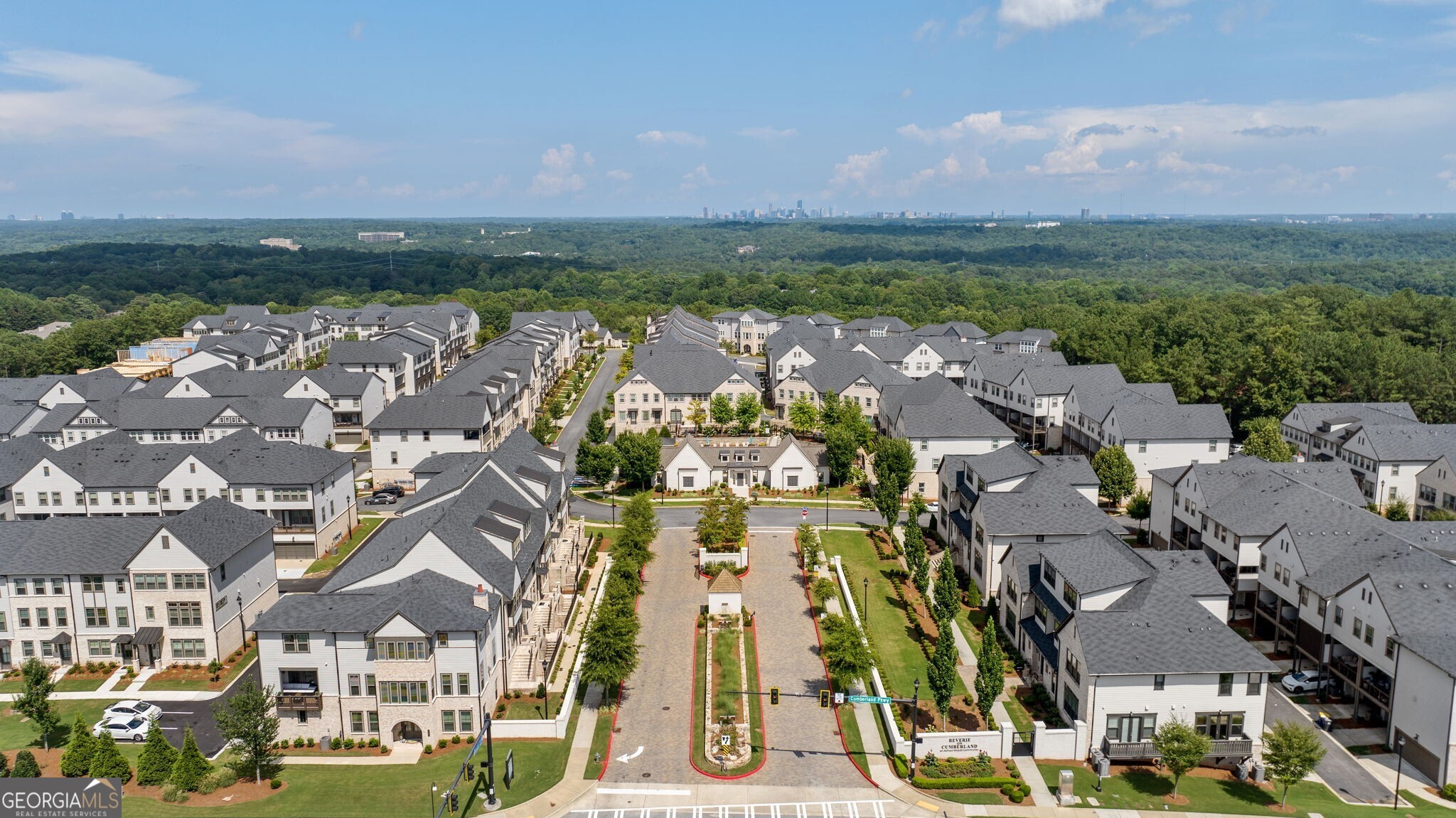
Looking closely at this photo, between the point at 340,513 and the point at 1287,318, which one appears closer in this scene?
the point at 340,513

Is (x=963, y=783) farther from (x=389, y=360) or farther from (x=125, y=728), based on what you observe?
(x=389, y=360)

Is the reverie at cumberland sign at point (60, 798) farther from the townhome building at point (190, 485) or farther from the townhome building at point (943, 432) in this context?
the townhome building at point (943, 432)

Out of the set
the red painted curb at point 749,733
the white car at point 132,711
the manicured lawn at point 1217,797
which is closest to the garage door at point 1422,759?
the manicured lawn at point 1217,797

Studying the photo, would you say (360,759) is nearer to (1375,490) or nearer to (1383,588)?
(1383,588)

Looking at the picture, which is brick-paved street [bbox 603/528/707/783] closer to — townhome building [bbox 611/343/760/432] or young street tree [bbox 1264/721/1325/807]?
young street tree [bbox 1264/721/1325/807]

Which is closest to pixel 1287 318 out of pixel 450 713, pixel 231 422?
pixel 450 713

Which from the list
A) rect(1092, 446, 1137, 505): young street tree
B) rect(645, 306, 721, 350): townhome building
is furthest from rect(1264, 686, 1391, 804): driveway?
rect(645, 306, 721, 350): townhome building
